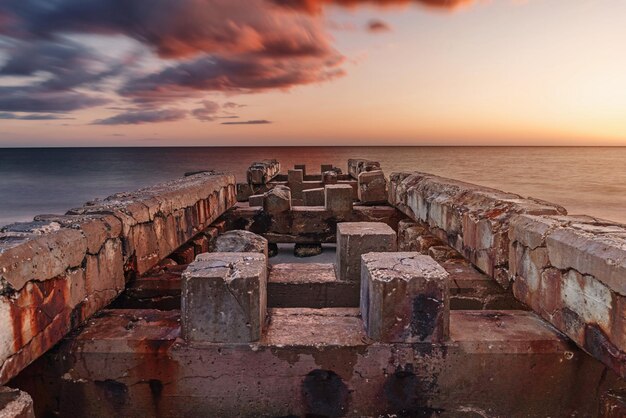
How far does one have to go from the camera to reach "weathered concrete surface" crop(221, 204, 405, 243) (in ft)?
20.9

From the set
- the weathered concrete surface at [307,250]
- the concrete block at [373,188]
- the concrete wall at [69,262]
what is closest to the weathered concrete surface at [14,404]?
the concrete wall at [69,262]

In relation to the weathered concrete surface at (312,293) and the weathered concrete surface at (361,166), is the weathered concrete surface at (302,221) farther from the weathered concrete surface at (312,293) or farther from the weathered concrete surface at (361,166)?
the weathered concrete surface at (361,166)

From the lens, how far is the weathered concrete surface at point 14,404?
1.79 meters

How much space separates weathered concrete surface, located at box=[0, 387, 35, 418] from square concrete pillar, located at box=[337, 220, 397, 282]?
7.11ft

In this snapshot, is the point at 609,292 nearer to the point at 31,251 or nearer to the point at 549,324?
the point at 549,324

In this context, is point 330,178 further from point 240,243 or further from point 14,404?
point 14,404

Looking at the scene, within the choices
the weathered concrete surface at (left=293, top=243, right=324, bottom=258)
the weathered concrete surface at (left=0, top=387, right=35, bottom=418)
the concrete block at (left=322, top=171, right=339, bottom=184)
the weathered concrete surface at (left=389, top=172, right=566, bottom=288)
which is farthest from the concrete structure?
the concrete block at (left=322, top=171, right=339, bottom=184)

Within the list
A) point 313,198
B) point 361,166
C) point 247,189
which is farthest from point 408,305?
point 361,166

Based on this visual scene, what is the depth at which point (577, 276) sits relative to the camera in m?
2.32

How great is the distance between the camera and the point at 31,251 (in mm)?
2225

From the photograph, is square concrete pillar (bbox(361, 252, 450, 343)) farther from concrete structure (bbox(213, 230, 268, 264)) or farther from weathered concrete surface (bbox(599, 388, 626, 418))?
concrete structure (bbox(213, 230, 268, 264))

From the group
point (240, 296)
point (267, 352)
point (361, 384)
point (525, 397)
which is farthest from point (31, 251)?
point (525, 397)

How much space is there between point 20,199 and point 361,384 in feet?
108

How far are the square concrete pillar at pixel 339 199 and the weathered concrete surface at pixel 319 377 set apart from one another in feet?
12.8
